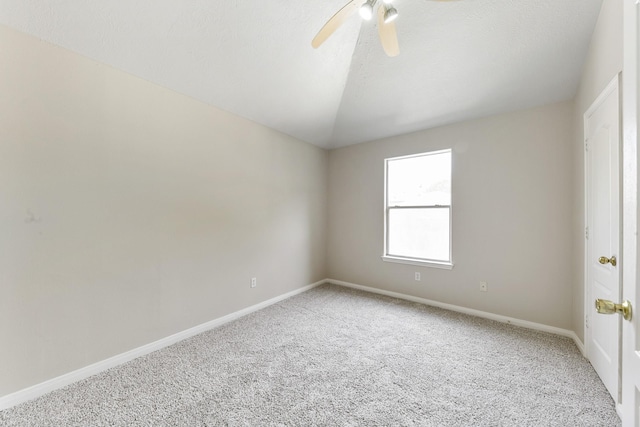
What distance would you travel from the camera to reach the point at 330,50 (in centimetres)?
233

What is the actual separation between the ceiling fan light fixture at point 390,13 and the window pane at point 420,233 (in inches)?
96.7

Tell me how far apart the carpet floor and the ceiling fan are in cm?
Answer: 235

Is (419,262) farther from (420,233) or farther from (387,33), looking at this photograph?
(387,33)

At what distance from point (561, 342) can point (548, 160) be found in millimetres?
1759

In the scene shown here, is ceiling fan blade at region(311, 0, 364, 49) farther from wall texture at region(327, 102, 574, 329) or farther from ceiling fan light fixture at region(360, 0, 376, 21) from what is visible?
wall texture at region(327, 102, 574, 329)

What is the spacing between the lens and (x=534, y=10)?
1849 mm

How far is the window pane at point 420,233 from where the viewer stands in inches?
131

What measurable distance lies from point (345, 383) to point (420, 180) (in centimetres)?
270

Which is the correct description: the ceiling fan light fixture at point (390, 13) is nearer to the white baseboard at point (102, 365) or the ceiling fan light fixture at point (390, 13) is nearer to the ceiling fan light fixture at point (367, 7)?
the ceiling fan light fixture at point (367, 7)

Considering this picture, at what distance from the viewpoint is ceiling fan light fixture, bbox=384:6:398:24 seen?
1.40 metres

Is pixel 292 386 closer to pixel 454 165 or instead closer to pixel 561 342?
pixel 561 342

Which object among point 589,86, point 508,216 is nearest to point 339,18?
point 589,86

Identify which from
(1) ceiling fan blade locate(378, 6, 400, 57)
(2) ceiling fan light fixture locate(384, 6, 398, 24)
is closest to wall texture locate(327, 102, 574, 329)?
(1) ceiling fan blade locate(378, 6, 400, 57)

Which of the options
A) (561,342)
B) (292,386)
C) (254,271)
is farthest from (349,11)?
(561,342)
